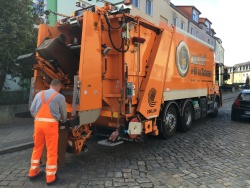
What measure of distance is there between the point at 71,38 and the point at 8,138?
10.2 ft

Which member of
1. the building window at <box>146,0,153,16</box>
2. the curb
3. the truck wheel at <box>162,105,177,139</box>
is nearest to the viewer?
the curb

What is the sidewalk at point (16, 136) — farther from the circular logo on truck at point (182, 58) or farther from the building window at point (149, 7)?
the building window at point (149, 7)

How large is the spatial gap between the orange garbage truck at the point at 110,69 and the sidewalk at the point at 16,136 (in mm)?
1475

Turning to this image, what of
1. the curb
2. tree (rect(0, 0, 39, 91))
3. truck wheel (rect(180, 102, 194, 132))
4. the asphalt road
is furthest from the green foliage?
truck wheel (rect(180, 102, 194, 132))

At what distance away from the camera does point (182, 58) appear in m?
7.08

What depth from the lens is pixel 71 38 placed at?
5734 mm

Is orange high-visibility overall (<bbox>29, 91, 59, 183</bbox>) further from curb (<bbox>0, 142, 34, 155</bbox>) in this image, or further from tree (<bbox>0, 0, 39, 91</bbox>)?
tree (<bbox>0, 0, 39, 91</bbox>)

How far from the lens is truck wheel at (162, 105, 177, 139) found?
21.4ft

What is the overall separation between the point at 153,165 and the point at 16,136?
12.9 ft

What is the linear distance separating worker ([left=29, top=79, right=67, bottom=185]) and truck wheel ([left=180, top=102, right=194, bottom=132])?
14.3 ft

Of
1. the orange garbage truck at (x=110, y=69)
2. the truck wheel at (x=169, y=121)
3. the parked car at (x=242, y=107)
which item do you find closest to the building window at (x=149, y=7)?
the parked car at (x=242, y=107)

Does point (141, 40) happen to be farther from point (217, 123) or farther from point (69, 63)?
point (217, 123)

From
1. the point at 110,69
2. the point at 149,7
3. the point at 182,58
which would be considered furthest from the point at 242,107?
the point at 149,7

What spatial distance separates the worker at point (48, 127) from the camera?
13.2 ft
